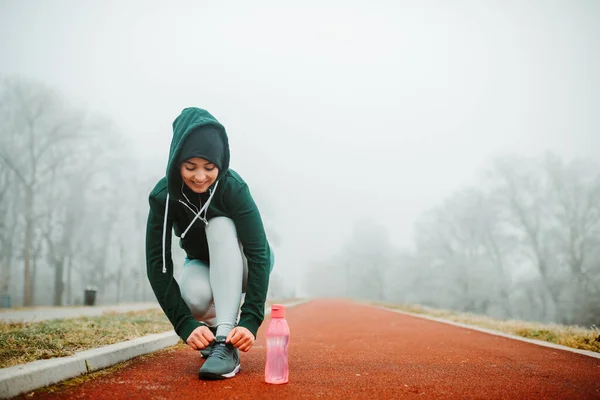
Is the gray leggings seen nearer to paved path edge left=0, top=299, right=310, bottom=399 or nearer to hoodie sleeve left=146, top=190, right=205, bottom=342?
hoodie sleeve left=146, top=190, right=205, bottom=342

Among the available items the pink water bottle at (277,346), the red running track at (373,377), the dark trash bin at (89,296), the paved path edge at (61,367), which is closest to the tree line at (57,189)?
the dark trash bin at (89,296)

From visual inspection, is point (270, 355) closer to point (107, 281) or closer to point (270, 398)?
point (270, 398)

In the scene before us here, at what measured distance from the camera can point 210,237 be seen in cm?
282

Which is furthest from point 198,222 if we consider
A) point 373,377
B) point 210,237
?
point 373,377

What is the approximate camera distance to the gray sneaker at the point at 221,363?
2.48 m

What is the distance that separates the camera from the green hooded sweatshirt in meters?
2.67

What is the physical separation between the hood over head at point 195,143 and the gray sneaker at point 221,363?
0.95 meters

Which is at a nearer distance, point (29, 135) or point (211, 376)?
point (211, 376)

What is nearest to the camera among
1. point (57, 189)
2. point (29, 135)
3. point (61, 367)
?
point (61, 367)

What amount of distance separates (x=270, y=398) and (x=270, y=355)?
0.48 metres

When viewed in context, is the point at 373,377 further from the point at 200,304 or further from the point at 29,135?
the point at 29,135

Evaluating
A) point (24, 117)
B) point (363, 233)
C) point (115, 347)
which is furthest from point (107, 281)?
point (363, 233)

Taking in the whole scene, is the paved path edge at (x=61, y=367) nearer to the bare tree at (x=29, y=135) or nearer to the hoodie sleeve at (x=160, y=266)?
the hoodie sleeve at (x=160, y=266)

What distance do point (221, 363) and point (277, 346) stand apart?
0.33 metres
